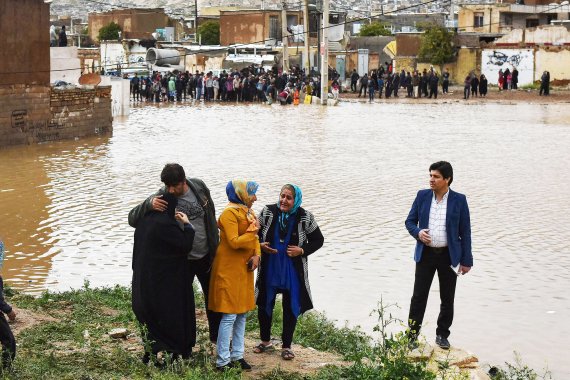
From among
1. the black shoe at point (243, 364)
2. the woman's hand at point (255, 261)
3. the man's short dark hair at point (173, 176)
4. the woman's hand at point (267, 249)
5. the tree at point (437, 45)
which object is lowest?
the black shoe at point (243, 364)

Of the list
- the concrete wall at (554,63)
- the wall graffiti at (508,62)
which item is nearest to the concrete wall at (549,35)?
the wall graffiti at (508,62)

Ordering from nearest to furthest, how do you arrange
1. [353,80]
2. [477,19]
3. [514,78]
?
1. [514,78]
2. [353,80]
3. [477,19]

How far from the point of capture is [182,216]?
664cm

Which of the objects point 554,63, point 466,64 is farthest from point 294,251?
point 466,64

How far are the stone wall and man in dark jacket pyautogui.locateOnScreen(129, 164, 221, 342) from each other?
1635 cm

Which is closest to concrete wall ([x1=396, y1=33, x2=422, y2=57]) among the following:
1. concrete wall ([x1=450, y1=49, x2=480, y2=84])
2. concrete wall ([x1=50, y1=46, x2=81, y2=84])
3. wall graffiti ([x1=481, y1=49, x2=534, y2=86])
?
concrete wall ([x1=450, y1=49, x2=480, y2=84])

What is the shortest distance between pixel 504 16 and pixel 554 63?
59.9 feet

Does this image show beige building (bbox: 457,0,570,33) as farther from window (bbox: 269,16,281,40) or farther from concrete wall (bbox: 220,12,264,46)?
concrete wall (bbox: 220,12,264,46)

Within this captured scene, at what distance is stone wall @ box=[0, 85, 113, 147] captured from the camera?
22.9 metres

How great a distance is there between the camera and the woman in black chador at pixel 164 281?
6590 millimetres

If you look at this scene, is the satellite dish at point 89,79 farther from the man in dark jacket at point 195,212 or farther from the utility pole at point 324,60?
the man in dark jacket at point 195,212

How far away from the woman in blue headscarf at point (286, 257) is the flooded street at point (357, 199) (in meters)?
1.89

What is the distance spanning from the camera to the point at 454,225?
7.55m

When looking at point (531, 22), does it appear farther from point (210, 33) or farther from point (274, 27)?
point (210, 33)
